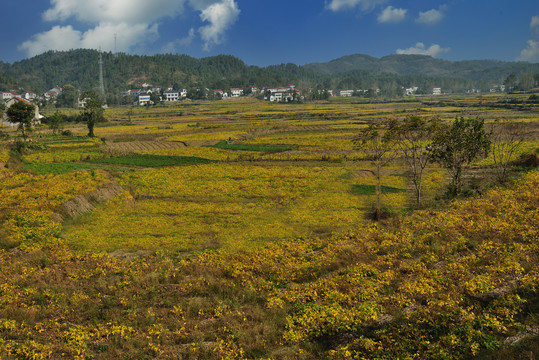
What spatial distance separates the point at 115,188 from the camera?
134 ft

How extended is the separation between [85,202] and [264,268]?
22393 mm

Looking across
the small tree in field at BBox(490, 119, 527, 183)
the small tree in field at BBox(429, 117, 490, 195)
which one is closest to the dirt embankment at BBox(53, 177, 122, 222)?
the small tree in field at BBox(429, 117, 490, 195)

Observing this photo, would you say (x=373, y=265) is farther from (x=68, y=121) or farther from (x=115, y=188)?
(x=68, y=121)

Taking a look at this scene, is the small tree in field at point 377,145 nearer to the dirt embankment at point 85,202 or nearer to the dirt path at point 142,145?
the dirt embankment at point 85,202

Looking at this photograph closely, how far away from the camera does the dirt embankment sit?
1227 inches

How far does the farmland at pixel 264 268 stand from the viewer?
13.5 metres

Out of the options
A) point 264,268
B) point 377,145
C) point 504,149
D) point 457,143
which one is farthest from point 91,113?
point 504,149

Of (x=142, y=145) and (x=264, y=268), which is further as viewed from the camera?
(x=142, y=145)

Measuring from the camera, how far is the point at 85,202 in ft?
114

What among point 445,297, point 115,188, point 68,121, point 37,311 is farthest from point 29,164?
point 68,121

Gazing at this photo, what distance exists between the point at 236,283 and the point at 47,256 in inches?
498

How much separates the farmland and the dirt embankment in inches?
5.5

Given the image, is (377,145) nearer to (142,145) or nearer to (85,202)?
(85,202)

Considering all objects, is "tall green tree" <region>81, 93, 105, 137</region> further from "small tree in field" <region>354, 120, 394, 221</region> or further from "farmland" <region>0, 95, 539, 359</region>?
"small tree in field" <region>354, 120, 394, 221</region>
